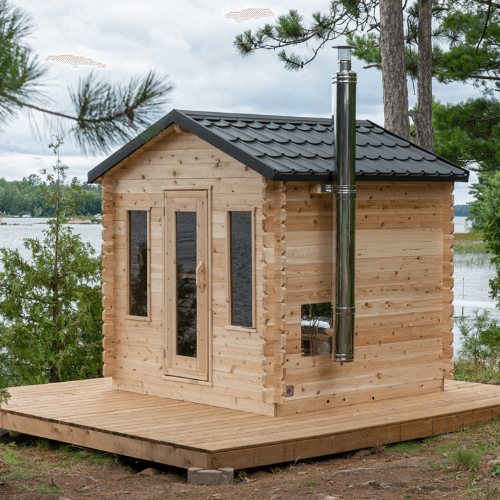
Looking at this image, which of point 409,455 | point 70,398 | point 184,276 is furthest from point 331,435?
point 70,398

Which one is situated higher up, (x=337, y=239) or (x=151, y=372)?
(x=337, y=239)

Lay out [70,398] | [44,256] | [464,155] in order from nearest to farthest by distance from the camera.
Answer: [70,398] < [44,256] < [464,155]

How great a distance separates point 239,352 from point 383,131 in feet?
10.6

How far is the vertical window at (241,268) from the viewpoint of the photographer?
756 cm

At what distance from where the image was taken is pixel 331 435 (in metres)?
6.87

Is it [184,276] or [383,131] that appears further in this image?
[383,131]

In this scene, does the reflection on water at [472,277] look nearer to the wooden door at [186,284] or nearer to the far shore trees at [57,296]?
the far shore trees at [57,296]

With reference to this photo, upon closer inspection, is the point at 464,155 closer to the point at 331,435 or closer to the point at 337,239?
the point at 337,239

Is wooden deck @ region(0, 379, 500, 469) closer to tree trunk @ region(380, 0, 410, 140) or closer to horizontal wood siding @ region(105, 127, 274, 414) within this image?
horizontal wood siding @ region(105, 127, 274, 414)

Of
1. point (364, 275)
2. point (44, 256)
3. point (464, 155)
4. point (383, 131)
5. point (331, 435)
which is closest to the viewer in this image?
point (331, 435)

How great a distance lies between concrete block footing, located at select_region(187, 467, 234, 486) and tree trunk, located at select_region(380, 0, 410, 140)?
7.04m

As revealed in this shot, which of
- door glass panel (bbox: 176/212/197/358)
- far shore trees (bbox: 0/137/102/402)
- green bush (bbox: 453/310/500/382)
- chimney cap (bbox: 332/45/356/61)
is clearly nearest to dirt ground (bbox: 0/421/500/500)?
door glass panel (bbox: 176/212/197/358)

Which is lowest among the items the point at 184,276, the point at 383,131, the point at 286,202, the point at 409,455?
the point at 409,455

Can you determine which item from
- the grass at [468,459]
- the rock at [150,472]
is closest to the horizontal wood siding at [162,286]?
the rock at [150,472]
